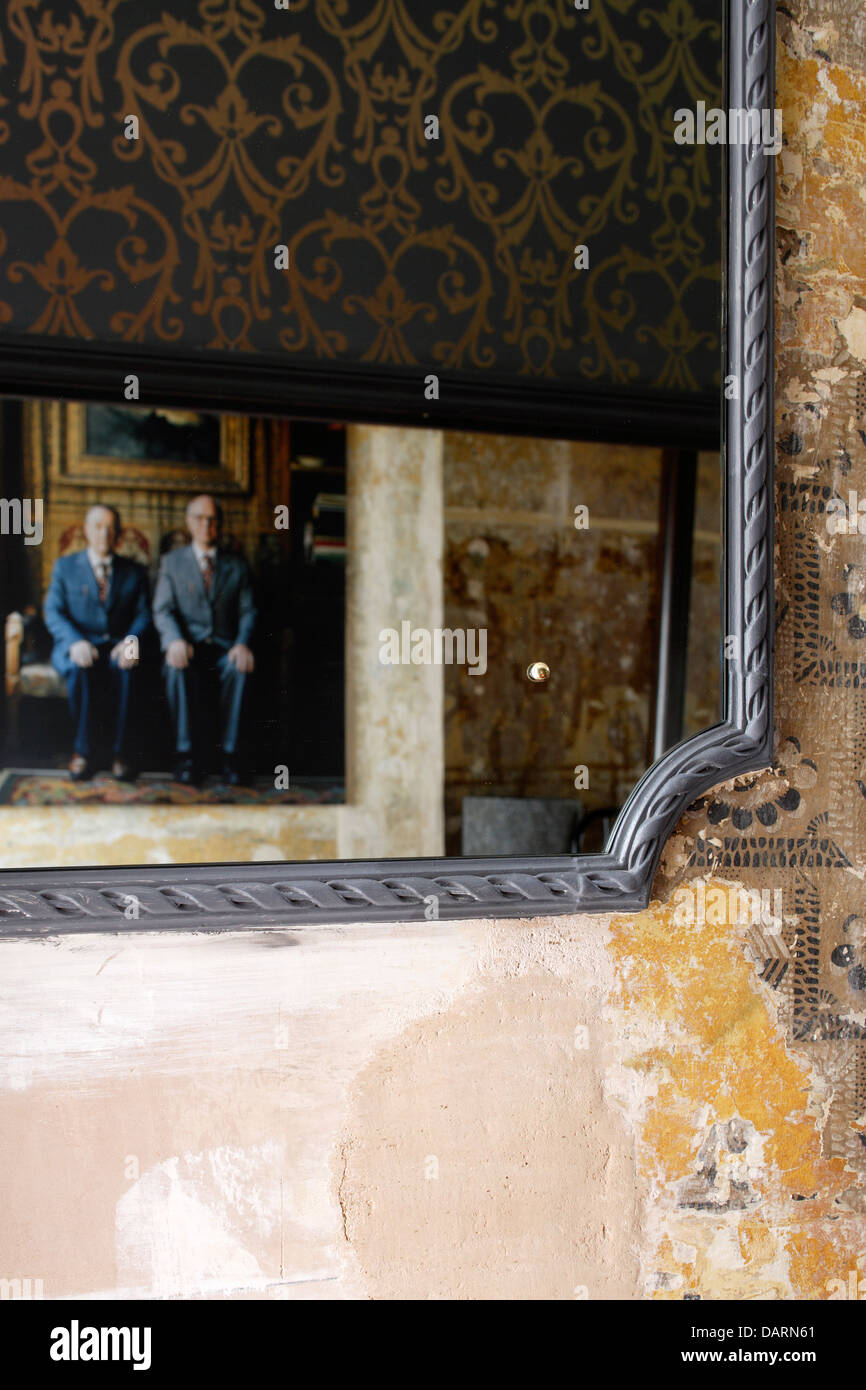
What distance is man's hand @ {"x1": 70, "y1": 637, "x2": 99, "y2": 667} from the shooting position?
39.7 inches

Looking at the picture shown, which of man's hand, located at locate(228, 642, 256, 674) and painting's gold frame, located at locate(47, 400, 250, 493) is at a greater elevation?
painting's gold frame, located at locate(47, 400, 250, 493)

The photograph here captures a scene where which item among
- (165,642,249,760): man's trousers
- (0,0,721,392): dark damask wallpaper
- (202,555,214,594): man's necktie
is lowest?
(165,642,249,760): man's trousers

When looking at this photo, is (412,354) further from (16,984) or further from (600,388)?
(16,984)

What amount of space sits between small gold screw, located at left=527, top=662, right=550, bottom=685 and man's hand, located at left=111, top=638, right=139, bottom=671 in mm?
448

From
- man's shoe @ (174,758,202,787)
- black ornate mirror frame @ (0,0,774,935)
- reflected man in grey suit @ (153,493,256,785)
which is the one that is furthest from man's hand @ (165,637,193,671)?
black ornate mirror frame @ (0,0,774,935)

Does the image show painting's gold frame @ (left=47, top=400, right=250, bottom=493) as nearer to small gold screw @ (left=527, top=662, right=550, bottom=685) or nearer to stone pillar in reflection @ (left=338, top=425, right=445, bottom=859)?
stone pillar in reflection @ (left=338, top=425, right=445, bottom=859)

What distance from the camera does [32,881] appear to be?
3.28 ft

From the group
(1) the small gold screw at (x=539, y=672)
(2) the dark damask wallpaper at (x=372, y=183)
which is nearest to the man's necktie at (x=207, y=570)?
(2) the dark damask wallpaper at (x=372, y=183)

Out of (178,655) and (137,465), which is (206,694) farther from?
(137,465)

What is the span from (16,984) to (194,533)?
1.78ft

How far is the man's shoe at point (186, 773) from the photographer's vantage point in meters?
1.02

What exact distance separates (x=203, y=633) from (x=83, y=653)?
0.43 feet

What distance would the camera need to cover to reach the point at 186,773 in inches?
40.3

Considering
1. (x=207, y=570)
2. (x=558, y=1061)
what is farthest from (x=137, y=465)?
(x=558, y=1061)
